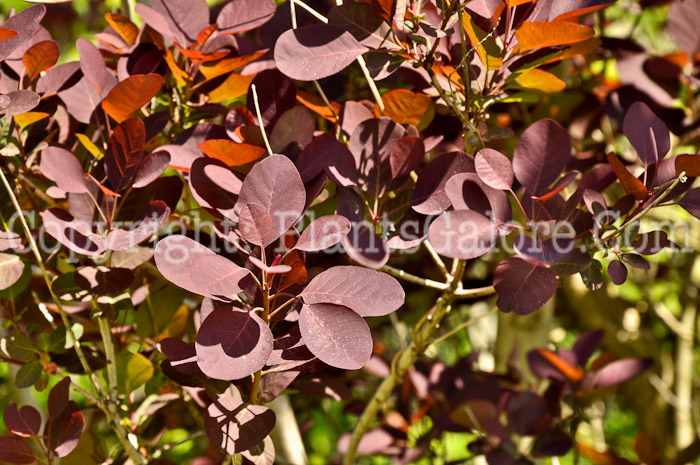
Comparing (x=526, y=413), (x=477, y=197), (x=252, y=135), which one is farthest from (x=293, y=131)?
(x=526, y=413)

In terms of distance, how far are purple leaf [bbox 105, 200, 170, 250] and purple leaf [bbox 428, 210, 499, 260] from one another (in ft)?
1.12

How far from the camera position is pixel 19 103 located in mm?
829

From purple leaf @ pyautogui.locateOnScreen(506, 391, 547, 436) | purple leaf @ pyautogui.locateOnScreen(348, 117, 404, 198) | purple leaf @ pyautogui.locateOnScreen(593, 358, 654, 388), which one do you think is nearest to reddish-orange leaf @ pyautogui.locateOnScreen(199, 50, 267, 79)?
purple leaf @ pyautogui.locateOnScreen(348, 117, 404, 198)

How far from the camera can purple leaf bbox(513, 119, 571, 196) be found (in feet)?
2.74

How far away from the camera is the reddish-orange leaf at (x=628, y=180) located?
0.78 metres

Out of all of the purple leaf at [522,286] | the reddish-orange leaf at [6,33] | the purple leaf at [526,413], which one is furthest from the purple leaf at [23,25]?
the purple leaf at [526,413]

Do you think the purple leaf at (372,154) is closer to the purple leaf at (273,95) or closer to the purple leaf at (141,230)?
the purple leaf at (273,95)

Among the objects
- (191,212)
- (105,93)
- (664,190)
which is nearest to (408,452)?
(191,212)

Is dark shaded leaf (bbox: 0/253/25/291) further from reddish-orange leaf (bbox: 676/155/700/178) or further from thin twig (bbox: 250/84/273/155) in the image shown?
reddish-orange leaf (bbox: 676/155/700/178)

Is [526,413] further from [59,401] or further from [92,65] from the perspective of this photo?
[92,65]

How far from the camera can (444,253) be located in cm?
73

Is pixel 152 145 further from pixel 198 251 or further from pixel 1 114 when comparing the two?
pixel 198 251

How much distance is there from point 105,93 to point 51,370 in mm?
447

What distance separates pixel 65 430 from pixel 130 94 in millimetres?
506
